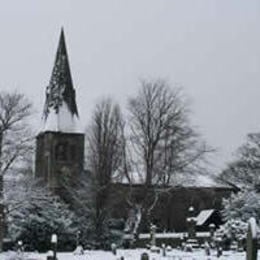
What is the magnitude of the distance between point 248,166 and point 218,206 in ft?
71.5

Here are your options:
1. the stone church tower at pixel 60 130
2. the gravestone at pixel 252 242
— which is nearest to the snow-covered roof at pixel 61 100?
the stone church tower at pixel 60 130

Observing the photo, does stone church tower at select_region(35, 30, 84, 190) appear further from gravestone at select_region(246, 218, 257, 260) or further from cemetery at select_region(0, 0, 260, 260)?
gravestone at select_region(246, 218, 257, 260)

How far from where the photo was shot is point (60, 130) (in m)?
70.4

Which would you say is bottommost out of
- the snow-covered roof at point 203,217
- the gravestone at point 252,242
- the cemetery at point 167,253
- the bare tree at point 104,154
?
the cemetery at point 167,253

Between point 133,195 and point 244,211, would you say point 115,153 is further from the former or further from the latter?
point 244,211

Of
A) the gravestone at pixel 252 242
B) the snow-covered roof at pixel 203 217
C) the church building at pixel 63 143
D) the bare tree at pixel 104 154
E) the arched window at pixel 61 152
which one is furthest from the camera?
the arched window at pixel 61 152

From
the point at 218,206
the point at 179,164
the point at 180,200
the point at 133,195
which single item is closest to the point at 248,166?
the point at 179,164

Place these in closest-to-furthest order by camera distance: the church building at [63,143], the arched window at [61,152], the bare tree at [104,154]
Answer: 1. the bare tree at [104,154]
2. the church building at [63,143]
3. the arched window at [61,152]

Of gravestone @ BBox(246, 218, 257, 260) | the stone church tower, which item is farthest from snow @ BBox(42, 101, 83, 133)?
gravestone @ BBox(246, 218, 257, 260)

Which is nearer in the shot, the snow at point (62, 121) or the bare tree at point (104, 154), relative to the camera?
the bare tree at point (104, 154)

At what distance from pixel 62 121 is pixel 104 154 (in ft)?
59.6

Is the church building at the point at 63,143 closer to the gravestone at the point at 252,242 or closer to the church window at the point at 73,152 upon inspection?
the church window at the point at 73,152

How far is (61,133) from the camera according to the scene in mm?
70312

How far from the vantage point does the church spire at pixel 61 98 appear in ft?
226
